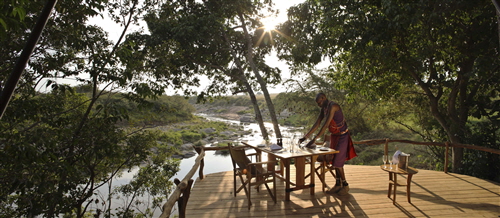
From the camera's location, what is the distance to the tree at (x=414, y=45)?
5004mm

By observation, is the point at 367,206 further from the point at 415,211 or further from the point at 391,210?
the point at 415,211

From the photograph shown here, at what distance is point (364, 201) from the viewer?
157 inches

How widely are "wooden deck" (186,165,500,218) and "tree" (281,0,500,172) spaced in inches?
77.6

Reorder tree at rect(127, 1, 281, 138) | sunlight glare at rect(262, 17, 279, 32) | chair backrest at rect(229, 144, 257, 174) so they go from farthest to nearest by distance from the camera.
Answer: sunlight glare at rect(262, 17, 279, 32) → tree at rect(127, 1, 281, 138) → chair backrest at rect(229, 144, 257, 174)

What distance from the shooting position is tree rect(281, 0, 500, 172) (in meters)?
5.00

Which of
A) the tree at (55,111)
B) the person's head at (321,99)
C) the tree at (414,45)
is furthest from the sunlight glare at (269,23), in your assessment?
the person's head at (321,99)

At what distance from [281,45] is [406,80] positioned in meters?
5.39

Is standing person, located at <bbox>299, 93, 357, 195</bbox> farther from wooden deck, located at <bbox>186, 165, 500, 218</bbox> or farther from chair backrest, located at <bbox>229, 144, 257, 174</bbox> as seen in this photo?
chair backrest, located at <bbox>229, 144, 257, 174</bbox>

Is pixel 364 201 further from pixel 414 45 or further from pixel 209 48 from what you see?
pixel 209 48

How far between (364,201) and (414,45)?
3995mm

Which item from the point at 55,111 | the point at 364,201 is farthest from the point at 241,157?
the point at 55,111

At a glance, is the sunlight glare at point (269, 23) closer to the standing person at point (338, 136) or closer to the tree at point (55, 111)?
the tree at point (55, 111)

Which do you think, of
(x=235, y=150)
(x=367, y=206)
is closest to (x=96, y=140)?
(x=235, y=150)

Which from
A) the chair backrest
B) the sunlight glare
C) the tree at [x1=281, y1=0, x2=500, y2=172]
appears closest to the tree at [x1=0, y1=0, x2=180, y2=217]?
the chair backrest
